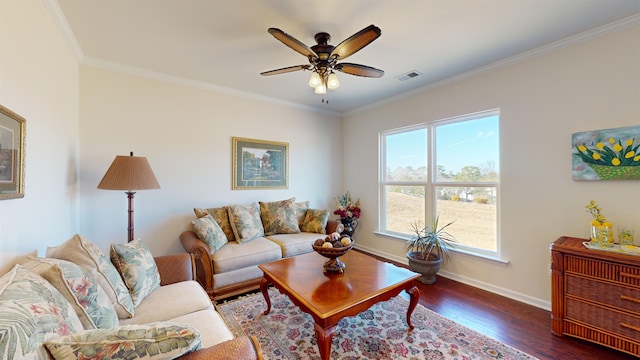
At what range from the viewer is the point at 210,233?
2732 mm

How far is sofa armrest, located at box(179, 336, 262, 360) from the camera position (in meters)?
0.92

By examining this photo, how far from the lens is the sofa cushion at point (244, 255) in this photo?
2.57m

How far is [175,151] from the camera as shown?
10.4 ft

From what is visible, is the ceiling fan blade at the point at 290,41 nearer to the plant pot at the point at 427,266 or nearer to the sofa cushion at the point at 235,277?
the sofa cushion at the point at 235,277

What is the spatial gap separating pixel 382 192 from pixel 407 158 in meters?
0.72

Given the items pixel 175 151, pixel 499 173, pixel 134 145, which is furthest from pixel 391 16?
pixel 134 145

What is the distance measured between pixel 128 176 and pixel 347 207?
307cm

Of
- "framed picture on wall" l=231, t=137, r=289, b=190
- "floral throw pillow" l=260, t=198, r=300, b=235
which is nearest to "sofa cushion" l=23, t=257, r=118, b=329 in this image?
"floral throw pillow" l=260, t=198, r=300, b=235

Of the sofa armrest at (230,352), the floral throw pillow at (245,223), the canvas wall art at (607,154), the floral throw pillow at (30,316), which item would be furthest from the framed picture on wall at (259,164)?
the canvas wall art at (607,154)

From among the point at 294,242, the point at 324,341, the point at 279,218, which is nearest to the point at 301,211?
the point at 279,218

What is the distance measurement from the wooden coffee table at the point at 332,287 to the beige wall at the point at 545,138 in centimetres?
143

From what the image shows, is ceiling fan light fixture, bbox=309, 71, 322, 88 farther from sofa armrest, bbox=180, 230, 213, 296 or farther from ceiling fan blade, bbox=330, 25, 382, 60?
sofa armrest, bbox=180, 230, 213, 296

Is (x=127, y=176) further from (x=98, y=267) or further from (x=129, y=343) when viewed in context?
(x=129, y=343)

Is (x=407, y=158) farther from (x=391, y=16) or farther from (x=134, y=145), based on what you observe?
(x=134, y=145)
